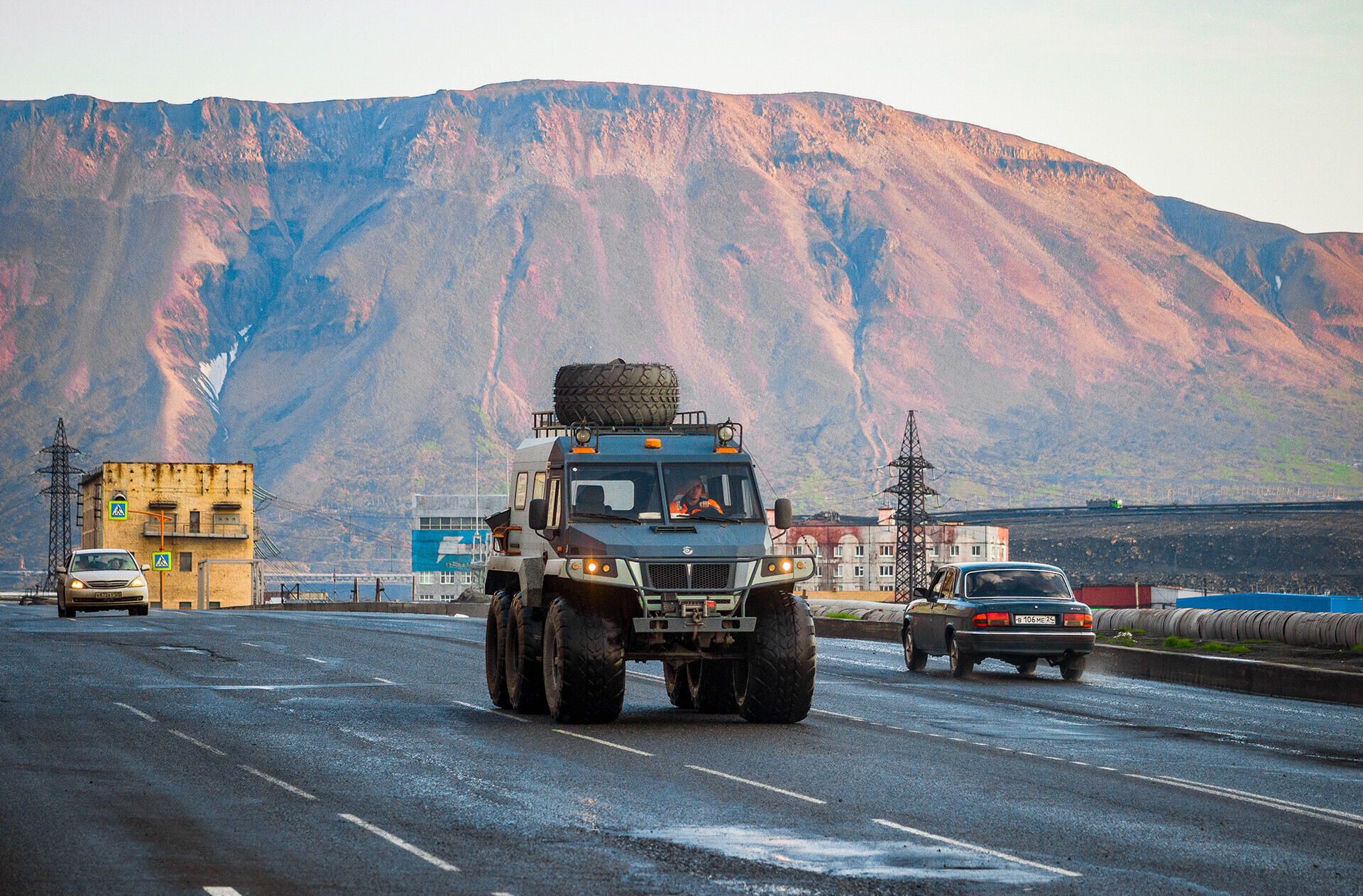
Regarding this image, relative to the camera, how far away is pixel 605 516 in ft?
61.7

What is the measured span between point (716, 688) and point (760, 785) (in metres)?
6.43

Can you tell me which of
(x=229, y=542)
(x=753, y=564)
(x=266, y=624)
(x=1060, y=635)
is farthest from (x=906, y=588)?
(x=753, y=564)

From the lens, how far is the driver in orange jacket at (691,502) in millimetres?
18891

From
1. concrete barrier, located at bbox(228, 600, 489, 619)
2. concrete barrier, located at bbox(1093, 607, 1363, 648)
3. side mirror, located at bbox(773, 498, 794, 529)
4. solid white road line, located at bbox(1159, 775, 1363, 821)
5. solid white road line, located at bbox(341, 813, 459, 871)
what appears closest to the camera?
solid white road line, located at bbox(341, 813, 459, 871)

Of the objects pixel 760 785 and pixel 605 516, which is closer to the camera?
pixel 760 785

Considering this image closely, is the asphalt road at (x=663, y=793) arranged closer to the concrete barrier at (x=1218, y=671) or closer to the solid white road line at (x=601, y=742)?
the solid white road line at (x=601, y=742)

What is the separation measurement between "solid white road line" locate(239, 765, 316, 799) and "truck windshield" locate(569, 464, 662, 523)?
5.06m

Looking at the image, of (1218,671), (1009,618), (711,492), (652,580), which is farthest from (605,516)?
(1218,671)

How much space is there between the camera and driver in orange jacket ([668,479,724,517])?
18.9m

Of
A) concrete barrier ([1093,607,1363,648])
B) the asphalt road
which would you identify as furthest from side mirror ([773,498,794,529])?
concrete barrier ([1093,607,1363,648])

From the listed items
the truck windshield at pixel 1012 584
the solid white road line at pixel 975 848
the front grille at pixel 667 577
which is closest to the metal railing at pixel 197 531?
the truck windshield at pixel 1012 584

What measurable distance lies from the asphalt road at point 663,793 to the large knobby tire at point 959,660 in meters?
2.09

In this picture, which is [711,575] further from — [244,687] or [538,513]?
[244,687]

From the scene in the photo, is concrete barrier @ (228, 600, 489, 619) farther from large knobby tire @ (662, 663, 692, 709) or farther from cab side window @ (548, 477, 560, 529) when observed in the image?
→ cab side window @ (548, 477, 560, 529)
